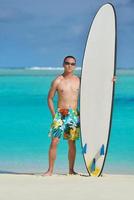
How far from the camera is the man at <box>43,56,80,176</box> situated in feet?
18.4

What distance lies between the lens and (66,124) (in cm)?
563

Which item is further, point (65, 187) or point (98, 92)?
point (98, 92)

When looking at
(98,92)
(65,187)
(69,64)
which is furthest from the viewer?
(98,92)

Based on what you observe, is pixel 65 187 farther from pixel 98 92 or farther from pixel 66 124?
pixel 98 92

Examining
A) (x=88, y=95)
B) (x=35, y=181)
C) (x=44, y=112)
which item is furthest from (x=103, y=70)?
(x=44, y=112)

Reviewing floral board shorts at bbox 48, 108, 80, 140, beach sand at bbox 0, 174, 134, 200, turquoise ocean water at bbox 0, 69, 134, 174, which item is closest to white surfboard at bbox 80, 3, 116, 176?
floral board shorts at bbox 48, 108, 80, 140

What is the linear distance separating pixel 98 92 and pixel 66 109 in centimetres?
33

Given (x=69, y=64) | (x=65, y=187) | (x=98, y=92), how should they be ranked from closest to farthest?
(x=65, y=187)
(x=69, y=64)
(x=98, y=92)

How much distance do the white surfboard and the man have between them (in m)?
0.10

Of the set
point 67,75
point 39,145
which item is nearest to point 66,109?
point 67,75

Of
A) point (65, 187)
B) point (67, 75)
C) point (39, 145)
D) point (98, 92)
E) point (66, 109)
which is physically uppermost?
point (67, 75)

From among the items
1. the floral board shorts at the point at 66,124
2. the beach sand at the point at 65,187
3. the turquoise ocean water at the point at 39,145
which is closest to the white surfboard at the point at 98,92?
the floral board shorts at the point at 66,124

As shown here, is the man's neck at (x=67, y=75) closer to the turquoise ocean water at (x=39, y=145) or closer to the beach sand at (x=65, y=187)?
the beach sand at (x=65, y=187)

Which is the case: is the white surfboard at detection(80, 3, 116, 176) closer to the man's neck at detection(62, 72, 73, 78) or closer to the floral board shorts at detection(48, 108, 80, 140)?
the floral board shorts at detection(48, 108, 80, 140)
